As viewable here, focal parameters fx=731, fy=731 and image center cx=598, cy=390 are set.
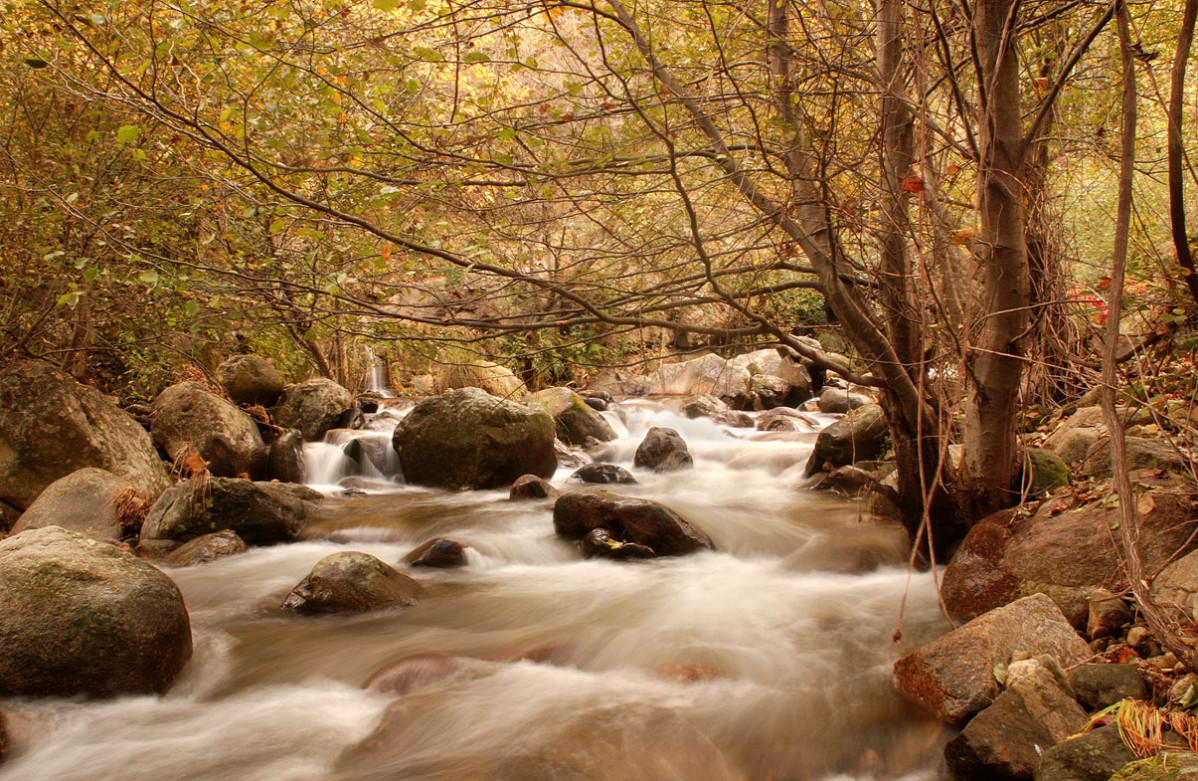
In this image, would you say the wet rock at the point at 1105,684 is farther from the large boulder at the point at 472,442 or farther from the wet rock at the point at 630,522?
the large boulder at the point at 472,442

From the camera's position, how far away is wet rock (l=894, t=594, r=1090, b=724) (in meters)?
3.20

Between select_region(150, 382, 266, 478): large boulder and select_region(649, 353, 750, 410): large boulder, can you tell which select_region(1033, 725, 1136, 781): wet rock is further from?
select_region(649, 353, 750, 410): large boulder

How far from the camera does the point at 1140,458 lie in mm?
4094

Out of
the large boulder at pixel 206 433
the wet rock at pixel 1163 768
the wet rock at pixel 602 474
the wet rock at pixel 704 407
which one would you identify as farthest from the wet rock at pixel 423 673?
the wet rock at pixel 704 407

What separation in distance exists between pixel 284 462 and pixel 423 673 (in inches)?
217

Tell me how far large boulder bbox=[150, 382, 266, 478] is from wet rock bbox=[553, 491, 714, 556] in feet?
13.5

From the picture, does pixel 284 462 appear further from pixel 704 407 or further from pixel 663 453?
pixel 704 407

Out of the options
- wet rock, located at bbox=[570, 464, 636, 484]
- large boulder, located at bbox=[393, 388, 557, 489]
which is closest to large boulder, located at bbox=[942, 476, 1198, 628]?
wet rock, located at bbox=[570, 464, 636, 484]

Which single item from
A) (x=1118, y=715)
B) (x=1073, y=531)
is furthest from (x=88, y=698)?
(x=1073, y=531)

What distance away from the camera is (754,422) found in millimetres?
12250

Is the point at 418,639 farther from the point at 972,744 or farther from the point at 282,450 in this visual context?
the point at 282,450

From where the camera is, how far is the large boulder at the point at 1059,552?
3574 millimetres

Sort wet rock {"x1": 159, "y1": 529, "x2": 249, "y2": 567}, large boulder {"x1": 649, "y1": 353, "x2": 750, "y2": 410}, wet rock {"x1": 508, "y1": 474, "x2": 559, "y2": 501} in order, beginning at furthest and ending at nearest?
1. large boulder {"x1": 649, "y1": 353, "x2": 750, "y2": 410}
2. wet rock {"x1": 508, "y1": 474, "x2": 559, "y2": 501}
3. wet rock {"x1": 159, "y1": 529, "x2": 249, "y2": 567}

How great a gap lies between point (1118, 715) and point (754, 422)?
9.76m
